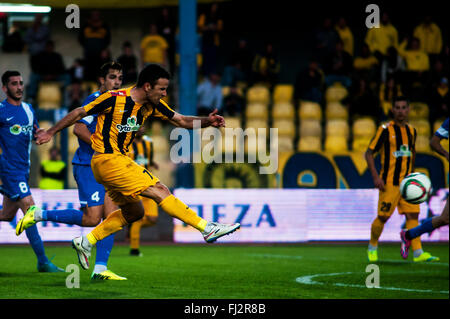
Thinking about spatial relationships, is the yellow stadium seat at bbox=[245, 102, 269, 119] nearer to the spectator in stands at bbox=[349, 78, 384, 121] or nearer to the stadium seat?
the spectator in stands at bbox=[349, 78, 384, 121]

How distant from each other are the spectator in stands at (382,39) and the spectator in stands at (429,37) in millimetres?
793

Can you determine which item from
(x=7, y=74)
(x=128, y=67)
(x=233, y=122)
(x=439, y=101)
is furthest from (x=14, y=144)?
(x=439, y=101)

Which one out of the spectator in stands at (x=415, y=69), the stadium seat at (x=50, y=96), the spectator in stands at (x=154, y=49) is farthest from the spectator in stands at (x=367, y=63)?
the stadium seat at (x=50, y=96)

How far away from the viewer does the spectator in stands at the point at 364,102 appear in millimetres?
16250

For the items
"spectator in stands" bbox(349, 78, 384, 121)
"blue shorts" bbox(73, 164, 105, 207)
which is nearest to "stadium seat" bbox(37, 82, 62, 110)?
"spectator in stands" bbox(349, 78, 384, 121)

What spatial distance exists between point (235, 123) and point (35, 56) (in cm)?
438

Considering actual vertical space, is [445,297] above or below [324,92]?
below

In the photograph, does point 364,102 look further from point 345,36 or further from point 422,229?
point 422,229

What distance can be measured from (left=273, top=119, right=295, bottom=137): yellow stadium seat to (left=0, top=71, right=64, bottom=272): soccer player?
8.55 metres

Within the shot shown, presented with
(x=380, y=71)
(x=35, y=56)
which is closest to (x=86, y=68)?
(x=35, y=56)

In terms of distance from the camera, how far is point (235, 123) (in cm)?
1594

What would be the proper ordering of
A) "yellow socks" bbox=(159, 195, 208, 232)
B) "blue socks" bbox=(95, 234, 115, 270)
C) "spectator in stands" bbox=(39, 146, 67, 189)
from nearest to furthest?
"yellow socks" bbox=(159, 195, 208, 232)
"blue socks" bbox=(95, 234, 115, 270)
"spectator in stands" bbox=(39, 146, 67, 189)

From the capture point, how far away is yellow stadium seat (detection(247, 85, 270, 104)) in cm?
1692

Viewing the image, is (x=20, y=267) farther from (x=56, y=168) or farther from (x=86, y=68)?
(x=86, y=68)
